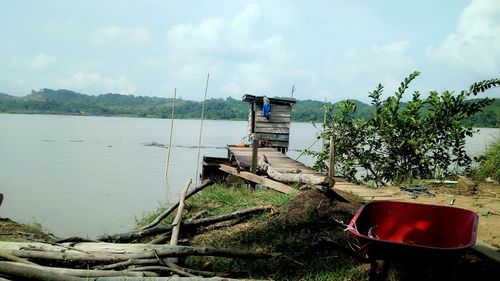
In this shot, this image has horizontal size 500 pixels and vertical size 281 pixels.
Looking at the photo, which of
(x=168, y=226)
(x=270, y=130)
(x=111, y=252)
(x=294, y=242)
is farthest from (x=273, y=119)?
(x=111, y=252)

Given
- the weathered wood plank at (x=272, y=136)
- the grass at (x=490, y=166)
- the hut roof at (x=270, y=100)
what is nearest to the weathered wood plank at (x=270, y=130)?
the weathered wood plank at (x=272, y=136)

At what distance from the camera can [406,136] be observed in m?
10.5

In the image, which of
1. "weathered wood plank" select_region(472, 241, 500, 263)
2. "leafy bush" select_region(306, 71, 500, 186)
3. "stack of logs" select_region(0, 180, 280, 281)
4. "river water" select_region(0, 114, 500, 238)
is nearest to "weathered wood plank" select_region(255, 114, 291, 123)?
"river water" select_region(0, 114, 500, 238)

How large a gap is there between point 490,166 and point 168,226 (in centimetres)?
817

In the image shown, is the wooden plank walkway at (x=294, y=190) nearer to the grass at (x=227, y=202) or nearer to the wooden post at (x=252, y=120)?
the grass at (x=227, y=202)

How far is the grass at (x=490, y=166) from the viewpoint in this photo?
32.6 feet

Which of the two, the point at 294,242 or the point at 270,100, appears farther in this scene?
the point at 270,100

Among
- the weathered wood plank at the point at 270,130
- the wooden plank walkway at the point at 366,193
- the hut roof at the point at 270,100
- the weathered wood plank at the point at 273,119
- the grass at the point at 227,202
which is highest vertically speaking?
the hut roof at the point at 270,100

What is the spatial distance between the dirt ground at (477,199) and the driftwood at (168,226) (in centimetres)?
323

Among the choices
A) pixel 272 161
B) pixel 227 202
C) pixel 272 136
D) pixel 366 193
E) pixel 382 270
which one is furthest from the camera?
pixel 272 136

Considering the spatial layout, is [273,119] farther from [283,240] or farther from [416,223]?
[416,223]

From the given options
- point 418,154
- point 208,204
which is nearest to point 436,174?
point 418,154

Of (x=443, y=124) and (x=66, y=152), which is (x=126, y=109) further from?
(x=443, y=124)

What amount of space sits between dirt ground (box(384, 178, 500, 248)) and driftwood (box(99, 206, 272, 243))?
3.23 metres
